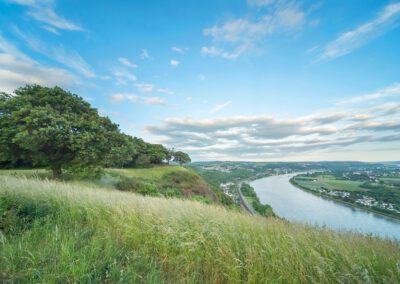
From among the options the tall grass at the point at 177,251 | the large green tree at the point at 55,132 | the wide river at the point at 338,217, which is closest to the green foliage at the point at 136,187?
the large green tree at the point at 55,132

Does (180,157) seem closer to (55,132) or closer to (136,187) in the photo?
(136,187)

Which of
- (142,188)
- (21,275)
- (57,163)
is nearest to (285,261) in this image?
(21,275)

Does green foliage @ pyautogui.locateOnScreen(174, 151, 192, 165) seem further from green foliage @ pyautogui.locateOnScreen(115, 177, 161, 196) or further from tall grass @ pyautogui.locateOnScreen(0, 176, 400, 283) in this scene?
tall grass @ pyautogui.locateOnScreen(0, 176, 400, 283)

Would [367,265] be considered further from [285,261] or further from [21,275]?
[21,275]

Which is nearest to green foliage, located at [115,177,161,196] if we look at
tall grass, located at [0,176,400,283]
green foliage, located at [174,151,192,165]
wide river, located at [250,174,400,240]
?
wide river, located at [250,174,400,240]

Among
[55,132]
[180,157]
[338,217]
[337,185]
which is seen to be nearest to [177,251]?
[55,132]

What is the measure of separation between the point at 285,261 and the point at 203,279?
1254 mm

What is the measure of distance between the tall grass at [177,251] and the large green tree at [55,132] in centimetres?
810

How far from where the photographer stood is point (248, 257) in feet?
9.42

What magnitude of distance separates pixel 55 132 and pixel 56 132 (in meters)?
0.07

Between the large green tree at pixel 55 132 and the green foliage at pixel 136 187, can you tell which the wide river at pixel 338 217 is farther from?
the green foliage at pixel 136 187

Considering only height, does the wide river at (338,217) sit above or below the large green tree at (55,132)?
below

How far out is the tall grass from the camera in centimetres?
239

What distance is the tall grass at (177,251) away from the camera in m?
2.39
